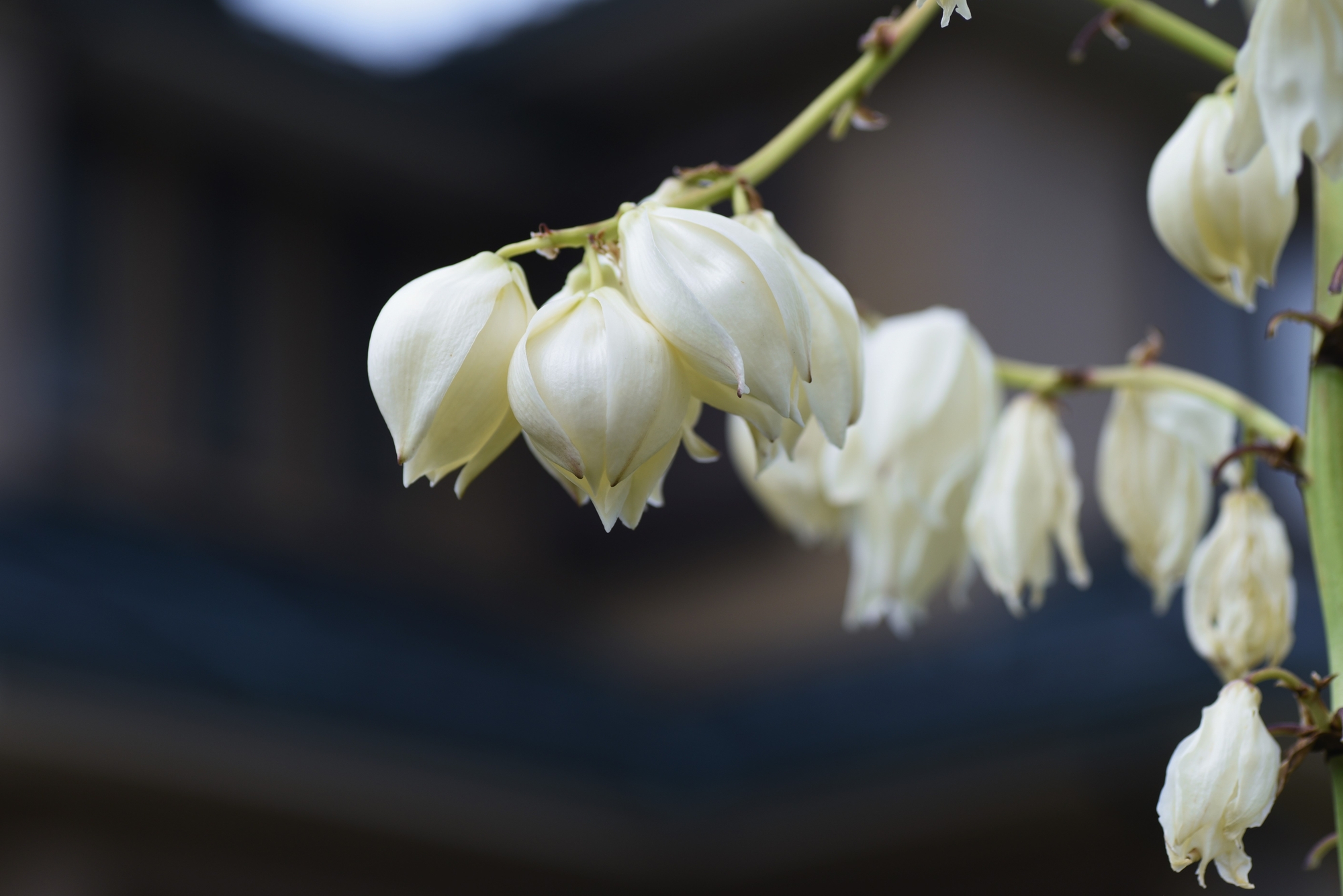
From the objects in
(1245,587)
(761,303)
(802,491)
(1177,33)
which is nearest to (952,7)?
(761,303)

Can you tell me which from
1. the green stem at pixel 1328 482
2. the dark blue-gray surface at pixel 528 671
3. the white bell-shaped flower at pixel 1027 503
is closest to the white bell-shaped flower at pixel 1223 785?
the green stem at pixel 1328 482

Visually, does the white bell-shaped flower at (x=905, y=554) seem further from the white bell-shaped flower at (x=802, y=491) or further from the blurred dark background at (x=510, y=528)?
the blurred dark background at (x=510, y=528)

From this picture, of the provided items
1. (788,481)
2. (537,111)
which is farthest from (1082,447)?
(788,481)

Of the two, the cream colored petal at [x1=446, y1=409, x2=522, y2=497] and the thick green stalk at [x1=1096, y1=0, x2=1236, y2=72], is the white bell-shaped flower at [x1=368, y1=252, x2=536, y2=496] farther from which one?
the thick green stalk at [x1=1096, y1=0, x2=1236, y2=72]

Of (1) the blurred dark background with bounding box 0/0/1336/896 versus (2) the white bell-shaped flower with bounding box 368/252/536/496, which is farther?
(1) the blurred dark background with bounding box 0/0/1336/896

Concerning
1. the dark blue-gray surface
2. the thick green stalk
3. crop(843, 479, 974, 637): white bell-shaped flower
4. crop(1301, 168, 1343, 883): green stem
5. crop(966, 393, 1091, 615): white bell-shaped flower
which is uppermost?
the thick green stalk

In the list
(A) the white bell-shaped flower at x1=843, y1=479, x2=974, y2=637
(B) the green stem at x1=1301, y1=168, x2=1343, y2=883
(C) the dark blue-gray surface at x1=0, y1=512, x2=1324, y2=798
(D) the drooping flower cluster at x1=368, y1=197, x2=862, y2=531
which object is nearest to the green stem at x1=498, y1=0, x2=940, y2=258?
(D) the drooping flower cluster at x1=368, y1=197, x2=862, y2=531

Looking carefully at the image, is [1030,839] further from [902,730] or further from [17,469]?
[17,469]
